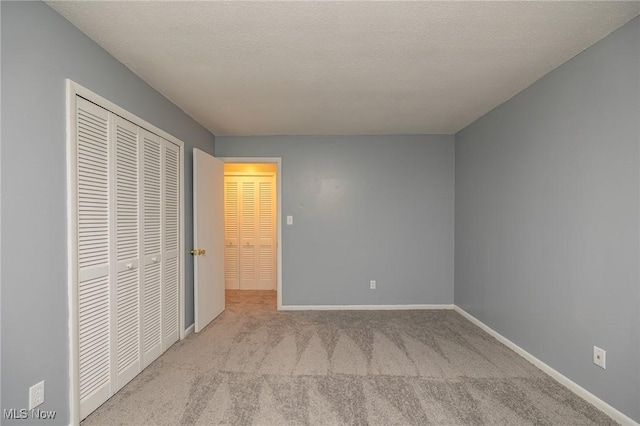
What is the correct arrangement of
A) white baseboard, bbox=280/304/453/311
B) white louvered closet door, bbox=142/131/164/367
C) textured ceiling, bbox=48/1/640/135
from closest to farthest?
textured ceiling, bbox=48/1/640/135 → white louvered closet door, bbox=142/131/164/367 → white baseboard, bbox=280/304/453/311

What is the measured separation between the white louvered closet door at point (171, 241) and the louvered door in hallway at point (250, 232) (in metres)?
2.24

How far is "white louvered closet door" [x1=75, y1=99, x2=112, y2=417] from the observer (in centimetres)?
191

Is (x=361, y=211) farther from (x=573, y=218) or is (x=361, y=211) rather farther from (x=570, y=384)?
(x=570, y=384)

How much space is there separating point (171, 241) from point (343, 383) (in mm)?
2048

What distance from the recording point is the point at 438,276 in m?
4.36

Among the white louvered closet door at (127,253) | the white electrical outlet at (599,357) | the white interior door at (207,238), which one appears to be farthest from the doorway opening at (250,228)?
the white electrical outlet at (599,357)

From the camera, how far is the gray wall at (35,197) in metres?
1.45

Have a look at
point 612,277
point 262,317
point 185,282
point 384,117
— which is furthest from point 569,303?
point 185,282

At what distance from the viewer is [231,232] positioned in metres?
5.50

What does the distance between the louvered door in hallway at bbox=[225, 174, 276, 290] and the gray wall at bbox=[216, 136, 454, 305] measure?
1.14 m

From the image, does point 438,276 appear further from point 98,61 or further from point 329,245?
point 98,61

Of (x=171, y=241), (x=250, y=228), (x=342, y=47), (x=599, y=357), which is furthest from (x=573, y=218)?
(x=250, y=228)

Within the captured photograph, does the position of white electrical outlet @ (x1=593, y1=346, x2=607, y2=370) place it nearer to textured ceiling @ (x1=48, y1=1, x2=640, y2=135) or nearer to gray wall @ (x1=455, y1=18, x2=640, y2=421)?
gray wall @ (x1=455, y1=18, x2=640, y2=421)

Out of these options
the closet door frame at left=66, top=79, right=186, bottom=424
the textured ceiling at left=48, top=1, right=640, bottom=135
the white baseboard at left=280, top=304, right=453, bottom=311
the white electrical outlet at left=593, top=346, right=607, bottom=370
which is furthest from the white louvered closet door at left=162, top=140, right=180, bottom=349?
the white electrical outlet at left=593, top=346, right=607, bottom=370
